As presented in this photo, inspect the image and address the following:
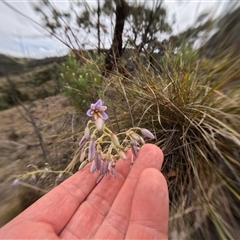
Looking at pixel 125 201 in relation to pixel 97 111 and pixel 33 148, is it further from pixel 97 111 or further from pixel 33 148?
pixel 33 148

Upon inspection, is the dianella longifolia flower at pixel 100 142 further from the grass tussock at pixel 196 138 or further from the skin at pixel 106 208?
the grass tussock at pixel 196 138

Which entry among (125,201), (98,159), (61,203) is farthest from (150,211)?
(61,203)

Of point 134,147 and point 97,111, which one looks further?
point 134,147

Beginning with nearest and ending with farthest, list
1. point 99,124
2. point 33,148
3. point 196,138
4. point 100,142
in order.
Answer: point 99,124, point 100,142, point 196,138, point 33,148

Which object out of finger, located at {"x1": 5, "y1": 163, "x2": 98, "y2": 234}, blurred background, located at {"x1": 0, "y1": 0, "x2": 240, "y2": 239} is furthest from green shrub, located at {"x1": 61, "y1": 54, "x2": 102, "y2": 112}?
finger, located at {"x1": 5, "y1": 163, "x2": 98, "y2": 234}

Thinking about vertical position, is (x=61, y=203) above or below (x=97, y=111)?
below

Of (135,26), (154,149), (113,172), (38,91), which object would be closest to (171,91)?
(154,149)

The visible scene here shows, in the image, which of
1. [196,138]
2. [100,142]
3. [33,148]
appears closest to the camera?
[100,142]

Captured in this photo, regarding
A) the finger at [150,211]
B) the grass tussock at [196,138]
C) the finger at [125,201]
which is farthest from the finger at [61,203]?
the grass tussock at [196,138]
